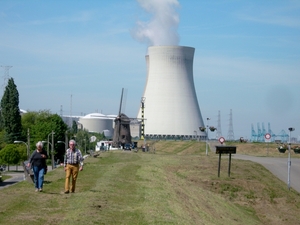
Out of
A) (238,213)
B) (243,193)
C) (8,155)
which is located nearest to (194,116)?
(8,155)

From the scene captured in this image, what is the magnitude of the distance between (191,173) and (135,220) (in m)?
14.5

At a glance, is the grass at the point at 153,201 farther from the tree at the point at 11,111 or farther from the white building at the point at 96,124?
the white building at the point at 96,124

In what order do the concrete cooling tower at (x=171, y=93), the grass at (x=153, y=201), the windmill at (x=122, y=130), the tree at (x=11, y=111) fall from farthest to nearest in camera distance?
the windmill at (x=122, y=130), the tree at (x=11, y=111), the concrete cooling tower at (x=171, y=93), the grass at (x=153, y=201)

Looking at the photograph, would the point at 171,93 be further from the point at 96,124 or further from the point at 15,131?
the point at 96,124

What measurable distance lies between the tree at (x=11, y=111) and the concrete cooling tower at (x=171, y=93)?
1263cm

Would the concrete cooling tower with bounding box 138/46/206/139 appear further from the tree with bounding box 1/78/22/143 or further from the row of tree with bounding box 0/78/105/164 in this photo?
the tree with bounding box 1/78/22/143

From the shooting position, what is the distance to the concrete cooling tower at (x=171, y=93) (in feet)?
170

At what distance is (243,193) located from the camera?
19500mm

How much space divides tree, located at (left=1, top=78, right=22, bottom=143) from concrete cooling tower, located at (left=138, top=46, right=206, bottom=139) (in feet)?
41.4

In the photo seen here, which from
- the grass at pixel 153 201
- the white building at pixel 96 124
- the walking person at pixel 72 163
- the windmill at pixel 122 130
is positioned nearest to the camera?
the grass at pixel 153 201

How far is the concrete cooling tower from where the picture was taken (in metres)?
51.8

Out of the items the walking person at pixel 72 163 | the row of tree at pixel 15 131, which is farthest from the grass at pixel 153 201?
the row of tree at pixel 15 131

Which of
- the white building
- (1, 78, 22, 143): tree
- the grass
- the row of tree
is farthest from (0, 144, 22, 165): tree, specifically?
the white building

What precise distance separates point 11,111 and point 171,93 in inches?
613
